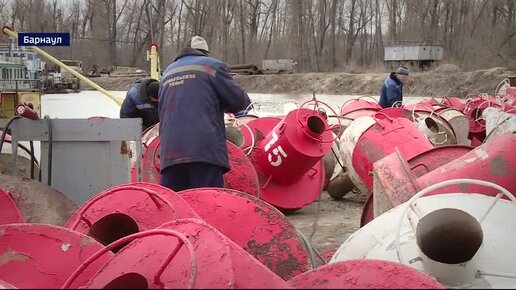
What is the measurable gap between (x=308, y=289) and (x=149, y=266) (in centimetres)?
49

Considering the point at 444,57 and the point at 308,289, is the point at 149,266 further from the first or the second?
the point at 444,57

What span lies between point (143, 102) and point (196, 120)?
7.57 ft

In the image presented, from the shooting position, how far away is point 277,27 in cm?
5325

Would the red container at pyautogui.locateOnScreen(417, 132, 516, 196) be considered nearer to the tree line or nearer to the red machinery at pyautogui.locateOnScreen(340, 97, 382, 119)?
the red machinery at pyautogui.locateOnScreen(340, 97, 382, 119)

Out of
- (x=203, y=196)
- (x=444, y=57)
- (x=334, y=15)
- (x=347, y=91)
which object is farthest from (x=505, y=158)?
(x=334, y=15)

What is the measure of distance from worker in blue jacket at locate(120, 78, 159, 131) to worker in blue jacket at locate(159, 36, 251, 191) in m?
1.97

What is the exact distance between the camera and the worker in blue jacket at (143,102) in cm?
616

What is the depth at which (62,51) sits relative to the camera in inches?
1943

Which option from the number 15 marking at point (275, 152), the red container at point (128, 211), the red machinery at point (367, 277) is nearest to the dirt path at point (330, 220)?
the number 15 marking at point (275, 152)

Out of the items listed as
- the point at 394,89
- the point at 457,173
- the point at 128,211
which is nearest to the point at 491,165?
the point at 457,173

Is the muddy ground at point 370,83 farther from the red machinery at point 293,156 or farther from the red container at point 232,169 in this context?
the red container at point 232,169

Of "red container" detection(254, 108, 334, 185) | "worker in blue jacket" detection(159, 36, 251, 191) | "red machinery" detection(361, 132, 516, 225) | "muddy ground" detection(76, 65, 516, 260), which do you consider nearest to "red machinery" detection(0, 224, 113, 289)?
"red machinery" detection(361, 132, 516, 225)

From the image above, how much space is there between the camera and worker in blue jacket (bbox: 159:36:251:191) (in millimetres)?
4090

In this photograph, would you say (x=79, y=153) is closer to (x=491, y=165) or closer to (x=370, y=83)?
(x=491, y=165)
